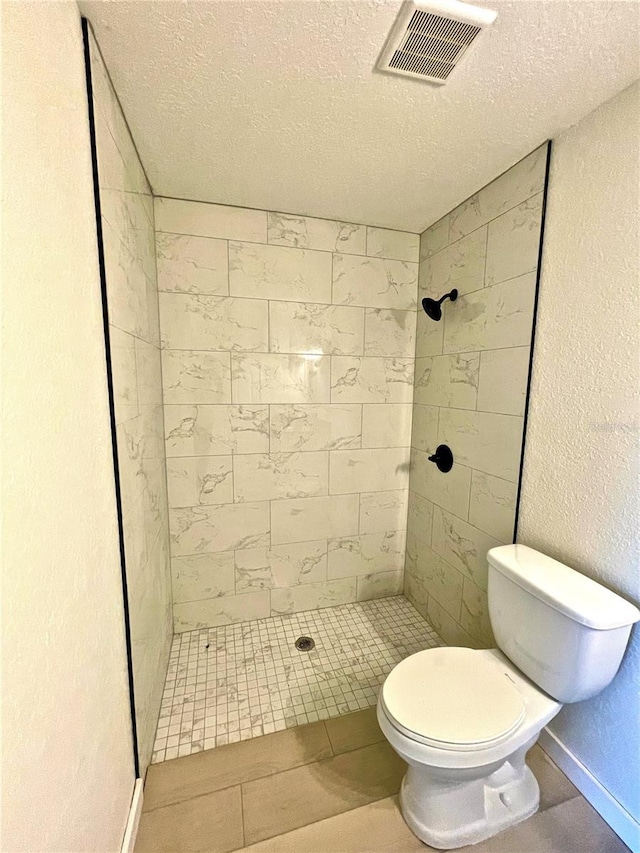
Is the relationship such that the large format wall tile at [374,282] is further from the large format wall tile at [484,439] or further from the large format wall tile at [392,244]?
the large format wall tile at [484,439]

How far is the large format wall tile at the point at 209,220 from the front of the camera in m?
1.67

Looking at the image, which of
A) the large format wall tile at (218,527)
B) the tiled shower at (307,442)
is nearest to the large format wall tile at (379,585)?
the tiled shower at (307,442)

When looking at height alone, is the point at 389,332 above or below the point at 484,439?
above

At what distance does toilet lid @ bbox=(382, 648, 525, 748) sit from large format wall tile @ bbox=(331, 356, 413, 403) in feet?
4.14

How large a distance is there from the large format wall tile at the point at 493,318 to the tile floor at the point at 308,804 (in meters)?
1.59

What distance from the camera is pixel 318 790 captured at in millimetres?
1215

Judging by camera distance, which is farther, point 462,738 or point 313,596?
point 313,596

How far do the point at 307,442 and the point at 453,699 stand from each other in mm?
1269

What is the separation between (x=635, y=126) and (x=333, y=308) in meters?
1.25

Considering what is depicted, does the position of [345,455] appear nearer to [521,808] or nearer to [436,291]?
[436,291]

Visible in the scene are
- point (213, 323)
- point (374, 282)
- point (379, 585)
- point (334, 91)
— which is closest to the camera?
point (334, 91)

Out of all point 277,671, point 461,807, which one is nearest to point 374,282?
point 277,671

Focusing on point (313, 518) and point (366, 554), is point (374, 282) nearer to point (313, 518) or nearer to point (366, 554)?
point (313, 518)

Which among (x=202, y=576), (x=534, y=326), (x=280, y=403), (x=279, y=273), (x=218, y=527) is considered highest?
(x=279, y=273)
